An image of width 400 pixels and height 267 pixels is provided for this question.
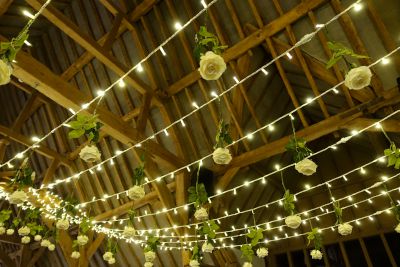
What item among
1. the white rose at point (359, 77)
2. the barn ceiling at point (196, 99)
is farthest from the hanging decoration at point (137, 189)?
the white rose at point (359, 77)

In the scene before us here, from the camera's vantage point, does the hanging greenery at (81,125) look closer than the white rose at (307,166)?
Yes

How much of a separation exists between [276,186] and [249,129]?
7.61 ft

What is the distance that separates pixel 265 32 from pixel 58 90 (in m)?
2.82

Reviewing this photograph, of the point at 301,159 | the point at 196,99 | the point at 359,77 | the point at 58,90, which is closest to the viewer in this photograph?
the point at 359,77

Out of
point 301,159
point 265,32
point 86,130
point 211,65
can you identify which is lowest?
point 301,159

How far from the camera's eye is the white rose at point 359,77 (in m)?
1.80

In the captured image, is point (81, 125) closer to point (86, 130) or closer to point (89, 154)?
point (86, 130)

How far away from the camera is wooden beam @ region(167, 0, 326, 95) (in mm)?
4395

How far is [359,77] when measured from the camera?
181 cm

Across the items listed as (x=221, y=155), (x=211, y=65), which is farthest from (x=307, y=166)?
(x=211, y=65)

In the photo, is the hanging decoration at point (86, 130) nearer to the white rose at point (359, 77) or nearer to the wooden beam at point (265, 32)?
the white rose at point (359, 77)

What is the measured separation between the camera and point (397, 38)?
13.1 ft

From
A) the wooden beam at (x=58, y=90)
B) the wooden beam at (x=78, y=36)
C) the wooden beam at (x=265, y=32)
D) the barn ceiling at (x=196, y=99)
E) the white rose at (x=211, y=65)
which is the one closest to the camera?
the white rose at (x=211, y=65)

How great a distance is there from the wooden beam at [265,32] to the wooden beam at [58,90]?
156 cm
